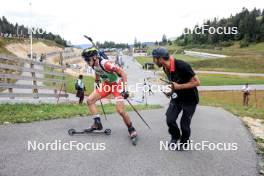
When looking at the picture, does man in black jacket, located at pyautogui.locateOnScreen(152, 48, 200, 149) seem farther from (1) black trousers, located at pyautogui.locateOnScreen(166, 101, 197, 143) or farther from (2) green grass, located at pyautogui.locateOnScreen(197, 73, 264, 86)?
(2) green grass, located at pyautogui.locateOnScreen(197, 73, 264, 86)

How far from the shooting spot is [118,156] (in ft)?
19.3

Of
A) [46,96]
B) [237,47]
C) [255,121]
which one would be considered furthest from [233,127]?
[237,47]

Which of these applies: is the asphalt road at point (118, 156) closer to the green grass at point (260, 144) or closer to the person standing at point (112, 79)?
the green grass at point (260, 144)

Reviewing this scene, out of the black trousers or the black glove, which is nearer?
the black trousers

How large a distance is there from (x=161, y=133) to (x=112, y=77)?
1.99m

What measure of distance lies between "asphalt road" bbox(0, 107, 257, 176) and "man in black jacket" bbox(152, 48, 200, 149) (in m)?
0.53

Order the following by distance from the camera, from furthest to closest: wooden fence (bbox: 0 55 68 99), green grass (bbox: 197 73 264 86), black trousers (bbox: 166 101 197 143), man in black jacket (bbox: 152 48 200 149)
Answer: green grass (bbox: 197 73 264 86) → wooden fence (bbox: 0 55 68 99) → black trousers (bbox: 166 101 197 143) → man in black jacket (bbox: 152 48 200 149)

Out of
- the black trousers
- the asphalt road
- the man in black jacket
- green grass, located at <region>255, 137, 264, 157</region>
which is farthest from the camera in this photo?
green grass, located at <region>255, 137, 264, 157</region>

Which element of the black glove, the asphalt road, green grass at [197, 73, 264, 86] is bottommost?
green grass at [197, 73, 264, 86]

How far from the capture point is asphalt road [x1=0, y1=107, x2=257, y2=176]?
5.12m

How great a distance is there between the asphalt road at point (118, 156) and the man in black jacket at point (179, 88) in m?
0.53

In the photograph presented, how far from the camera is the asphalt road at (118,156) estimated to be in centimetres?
512

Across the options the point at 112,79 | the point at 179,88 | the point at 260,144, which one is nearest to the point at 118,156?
the point at 179,88

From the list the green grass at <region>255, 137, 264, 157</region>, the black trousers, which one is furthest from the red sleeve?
the green grass at <region>255, 137, 264, 157</region>
